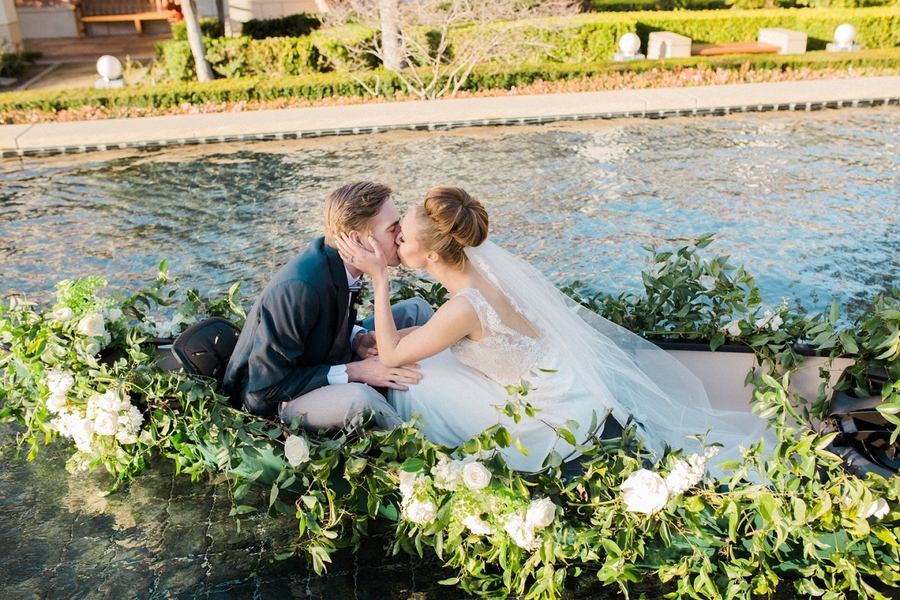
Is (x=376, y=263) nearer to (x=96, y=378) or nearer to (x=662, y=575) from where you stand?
(x=96, y=378)

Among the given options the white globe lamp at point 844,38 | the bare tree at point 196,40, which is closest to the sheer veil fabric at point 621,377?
the bare tree at point 196,40

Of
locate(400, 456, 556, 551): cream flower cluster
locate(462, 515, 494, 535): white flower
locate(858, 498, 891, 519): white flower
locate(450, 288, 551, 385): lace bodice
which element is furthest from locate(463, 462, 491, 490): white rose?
locate(858, 498, 891, 519): white flower

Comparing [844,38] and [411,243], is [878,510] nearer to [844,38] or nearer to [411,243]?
[411,243]

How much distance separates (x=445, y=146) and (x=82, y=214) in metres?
4.66

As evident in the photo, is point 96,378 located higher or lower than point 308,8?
lower

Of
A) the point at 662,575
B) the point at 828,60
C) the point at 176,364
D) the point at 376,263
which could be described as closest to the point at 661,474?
the point at 662,575

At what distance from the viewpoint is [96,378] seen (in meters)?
3.71

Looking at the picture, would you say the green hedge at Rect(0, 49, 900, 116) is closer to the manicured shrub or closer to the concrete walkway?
the concrete walkway

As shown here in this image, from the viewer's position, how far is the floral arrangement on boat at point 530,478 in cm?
289

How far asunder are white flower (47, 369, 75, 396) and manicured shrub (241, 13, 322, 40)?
1498cm

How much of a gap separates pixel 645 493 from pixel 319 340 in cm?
160

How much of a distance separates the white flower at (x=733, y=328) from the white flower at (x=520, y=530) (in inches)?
68.0

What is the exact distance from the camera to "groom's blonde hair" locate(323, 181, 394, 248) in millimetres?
3412

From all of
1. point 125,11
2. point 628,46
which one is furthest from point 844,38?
point 125,11
